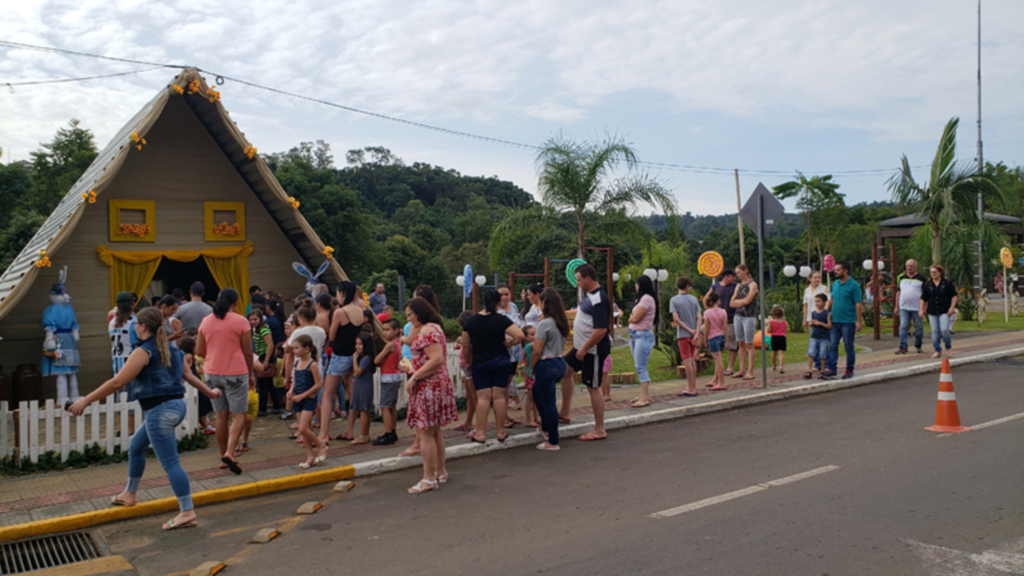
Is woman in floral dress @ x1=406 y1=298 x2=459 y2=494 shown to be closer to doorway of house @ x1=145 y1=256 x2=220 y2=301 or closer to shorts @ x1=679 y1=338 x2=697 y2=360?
shorts @ x1=679 y1=338 x2=697 y2=360

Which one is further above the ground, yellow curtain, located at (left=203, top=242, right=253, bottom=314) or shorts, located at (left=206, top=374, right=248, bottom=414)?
yellow curtain, located at (left=203, top=242, right=253, bottom=314)

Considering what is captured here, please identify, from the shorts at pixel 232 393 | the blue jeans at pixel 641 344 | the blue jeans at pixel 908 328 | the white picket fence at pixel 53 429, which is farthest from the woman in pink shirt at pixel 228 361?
the blue jeans at pixel 908 328

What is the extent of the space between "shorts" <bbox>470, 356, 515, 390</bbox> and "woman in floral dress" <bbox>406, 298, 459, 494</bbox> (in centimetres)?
99

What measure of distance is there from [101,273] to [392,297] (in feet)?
89.4

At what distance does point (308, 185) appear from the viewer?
43.0 meters

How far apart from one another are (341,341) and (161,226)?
6.41 m

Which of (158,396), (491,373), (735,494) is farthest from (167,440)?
(735,494)

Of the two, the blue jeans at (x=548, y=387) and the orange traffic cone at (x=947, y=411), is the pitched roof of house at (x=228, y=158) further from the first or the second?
the orange traffic cone at (x=947, y=411)

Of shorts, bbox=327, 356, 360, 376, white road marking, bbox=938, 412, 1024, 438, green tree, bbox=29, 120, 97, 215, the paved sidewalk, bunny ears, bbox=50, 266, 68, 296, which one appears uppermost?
green tree, bbox=29, 120, 97, 215

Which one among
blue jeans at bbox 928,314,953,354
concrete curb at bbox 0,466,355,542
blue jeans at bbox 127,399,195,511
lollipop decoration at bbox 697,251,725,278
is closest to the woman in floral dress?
concrete curb at bbox 0,466,355,542

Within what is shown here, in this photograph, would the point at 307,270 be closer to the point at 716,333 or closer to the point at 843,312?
the point at 716,333

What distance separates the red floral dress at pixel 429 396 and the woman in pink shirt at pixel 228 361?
1929mm

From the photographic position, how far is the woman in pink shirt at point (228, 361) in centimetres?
698

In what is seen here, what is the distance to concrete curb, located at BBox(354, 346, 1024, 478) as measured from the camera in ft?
24.2
